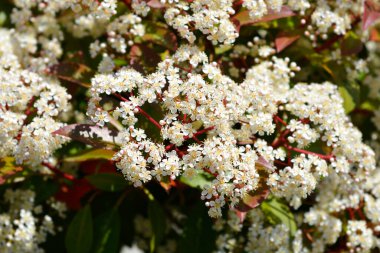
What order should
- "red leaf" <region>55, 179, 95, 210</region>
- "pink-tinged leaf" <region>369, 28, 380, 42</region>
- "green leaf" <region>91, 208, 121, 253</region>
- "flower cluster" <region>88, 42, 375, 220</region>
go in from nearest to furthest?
"flower cluster" <region>88, 42, 375, 220</region>
"green leaf" <region>91, 208, 121, 253</region>
"red leaf" <region>55, 179, 95, 210</region>
"pink-tinged leaf" <region>369, 28, 380, 42</region>

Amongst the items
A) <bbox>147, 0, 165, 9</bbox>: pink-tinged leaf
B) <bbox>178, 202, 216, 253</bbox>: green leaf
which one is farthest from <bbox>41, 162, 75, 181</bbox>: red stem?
<bbox>147, 0, 165, 9</bbox>: pink-tinged leaf

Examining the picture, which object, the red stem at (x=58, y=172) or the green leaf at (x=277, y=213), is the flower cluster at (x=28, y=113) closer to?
the red stem at (x=58, y=172)

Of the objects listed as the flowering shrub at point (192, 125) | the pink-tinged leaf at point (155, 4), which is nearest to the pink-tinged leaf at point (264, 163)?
the flowering shrub at point (192, 125)

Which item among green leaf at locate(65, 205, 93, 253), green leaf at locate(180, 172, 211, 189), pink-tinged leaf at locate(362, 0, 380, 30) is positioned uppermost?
pink-tinged leaf at locate(362, 0, 380, 30)

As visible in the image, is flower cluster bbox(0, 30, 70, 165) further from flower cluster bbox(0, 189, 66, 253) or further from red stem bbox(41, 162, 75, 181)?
flower cluster bbox(0, 189, 66, 253)

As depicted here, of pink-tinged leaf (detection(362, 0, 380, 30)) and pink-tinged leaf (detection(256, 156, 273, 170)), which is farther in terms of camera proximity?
pink-tinged leaf (detection(362, 0, 380, 30))

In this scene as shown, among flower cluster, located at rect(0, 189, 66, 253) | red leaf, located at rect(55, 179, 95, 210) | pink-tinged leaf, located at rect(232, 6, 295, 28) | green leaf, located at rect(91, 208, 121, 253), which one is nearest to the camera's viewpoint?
pink-tinged leaf, located at rect(232, 6, 295, 28)

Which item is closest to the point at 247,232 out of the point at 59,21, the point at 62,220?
the point at 62,220
